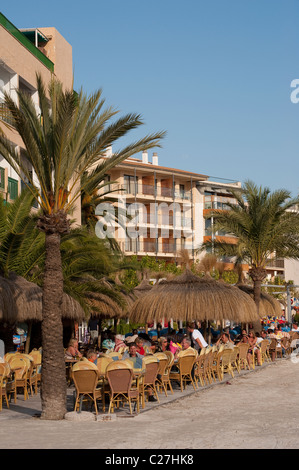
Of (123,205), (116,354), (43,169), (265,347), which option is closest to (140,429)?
(116,354)

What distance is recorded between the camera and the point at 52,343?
12.1 metres

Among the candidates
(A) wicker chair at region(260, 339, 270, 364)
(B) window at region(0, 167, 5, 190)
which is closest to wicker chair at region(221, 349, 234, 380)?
(A) wicker chair at region(260, 339, 270, 364)

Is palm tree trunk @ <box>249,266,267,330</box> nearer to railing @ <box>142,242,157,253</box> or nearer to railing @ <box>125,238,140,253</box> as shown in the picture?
railing @ <box>125,238,140,253</box>

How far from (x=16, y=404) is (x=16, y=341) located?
15198 mm

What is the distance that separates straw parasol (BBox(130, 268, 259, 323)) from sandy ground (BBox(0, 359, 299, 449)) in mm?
5482

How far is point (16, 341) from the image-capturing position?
2891 cm

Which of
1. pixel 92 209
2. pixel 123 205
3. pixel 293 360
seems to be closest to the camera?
pixel 293 360

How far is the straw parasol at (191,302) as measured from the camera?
69.5ft

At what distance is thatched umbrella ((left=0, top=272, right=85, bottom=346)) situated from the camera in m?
16.1

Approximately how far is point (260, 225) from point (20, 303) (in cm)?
1534

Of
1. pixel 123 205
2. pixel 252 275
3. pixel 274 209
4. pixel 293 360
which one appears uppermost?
pixel 123 205

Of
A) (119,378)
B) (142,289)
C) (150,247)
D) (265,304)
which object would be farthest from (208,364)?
(150,247)

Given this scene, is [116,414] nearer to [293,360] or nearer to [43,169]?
[43,169]

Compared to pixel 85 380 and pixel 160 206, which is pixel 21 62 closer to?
pixel 85 380
